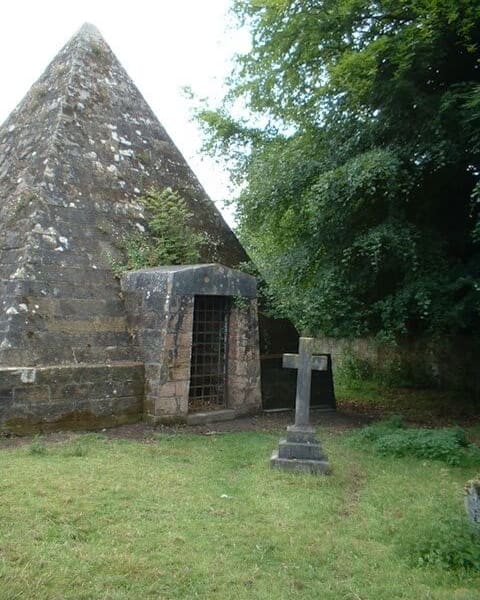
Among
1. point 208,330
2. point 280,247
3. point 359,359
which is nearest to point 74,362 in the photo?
point 208,330

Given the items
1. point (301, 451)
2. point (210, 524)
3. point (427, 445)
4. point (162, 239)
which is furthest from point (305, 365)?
point (162, 239)

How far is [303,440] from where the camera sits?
612 cm

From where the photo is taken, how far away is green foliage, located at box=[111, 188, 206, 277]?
28.1 ft

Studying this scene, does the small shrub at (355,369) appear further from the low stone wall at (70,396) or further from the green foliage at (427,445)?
the low stone wall at (70,396)

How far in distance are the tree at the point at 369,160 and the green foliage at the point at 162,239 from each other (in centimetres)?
134

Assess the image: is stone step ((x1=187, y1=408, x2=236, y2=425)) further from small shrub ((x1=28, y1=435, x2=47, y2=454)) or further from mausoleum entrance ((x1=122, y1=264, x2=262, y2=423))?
small shrub ((x1=28, y1=435, x2=47, y2=454))

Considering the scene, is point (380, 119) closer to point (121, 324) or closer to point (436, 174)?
point (436, 174)

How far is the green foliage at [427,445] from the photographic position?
6426 millimetres

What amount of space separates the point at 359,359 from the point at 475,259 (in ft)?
25.9

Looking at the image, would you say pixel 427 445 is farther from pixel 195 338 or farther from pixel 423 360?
pixel 423 360

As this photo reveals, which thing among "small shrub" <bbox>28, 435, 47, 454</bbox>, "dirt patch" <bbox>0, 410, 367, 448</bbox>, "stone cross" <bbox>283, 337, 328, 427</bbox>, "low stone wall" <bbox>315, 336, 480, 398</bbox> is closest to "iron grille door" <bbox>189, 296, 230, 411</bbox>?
"dirt patch" <bbox>0, 410, 367, 448</bbox>

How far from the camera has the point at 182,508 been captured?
15.2 ft

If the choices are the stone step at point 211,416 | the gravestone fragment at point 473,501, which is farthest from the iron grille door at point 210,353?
the gravestone fragment at point 473,501

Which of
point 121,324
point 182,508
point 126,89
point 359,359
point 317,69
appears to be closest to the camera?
point 182,508
